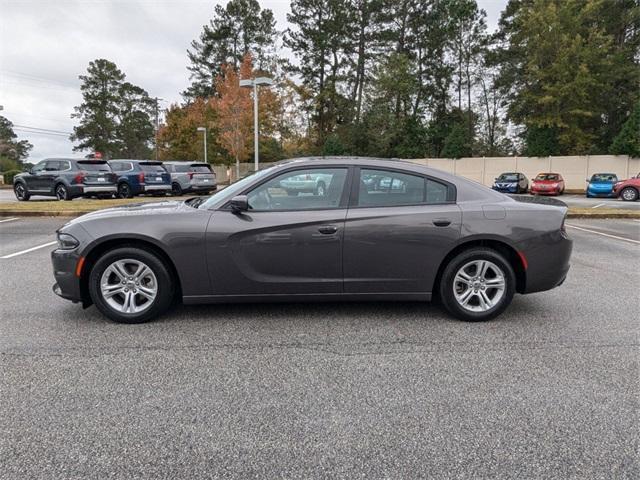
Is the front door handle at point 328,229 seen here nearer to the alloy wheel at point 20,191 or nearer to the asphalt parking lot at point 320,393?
the asphalt parking lot at point 320,393

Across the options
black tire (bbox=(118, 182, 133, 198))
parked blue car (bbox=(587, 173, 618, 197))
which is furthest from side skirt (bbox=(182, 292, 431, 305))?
parked blue car (bbox=(587, 173, 618, 197))

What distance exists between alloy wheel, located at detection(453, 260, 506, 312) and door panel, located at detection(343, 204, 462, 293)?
0.98 ft

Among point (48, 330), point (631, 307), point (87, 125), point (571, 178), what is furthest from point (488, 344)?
point (87, 125)

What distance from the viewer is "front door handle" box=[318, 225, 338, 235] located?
13.5 feet

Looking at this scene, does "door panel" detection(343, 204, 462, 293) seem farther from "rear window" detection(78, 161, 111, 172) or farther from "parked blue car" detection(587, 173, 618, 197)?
"parked blue car" detection(587, 173, 618, 197)

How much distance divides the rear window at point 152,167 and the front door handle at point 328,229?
17.7m

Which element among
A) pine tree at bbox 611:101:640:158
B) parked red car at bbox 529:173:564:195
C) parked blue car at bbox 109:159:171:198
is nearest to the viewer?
parked blue car at bbox 109:159:171:198

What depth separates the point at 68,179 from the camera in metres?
17.3

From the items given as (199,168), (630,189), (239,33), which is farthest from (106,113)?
(630,189)

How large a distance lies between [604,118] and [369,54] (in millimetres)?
20199

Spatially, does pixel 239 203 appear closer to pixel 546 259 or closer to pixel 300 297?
pixel 300 297

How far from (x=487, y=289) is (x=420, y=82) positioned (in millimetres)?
42661

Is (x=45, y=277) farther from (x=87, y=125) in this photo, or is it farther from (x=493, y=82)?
(x=87, y=125)

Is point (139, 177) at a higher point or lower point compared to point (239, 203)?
higher
